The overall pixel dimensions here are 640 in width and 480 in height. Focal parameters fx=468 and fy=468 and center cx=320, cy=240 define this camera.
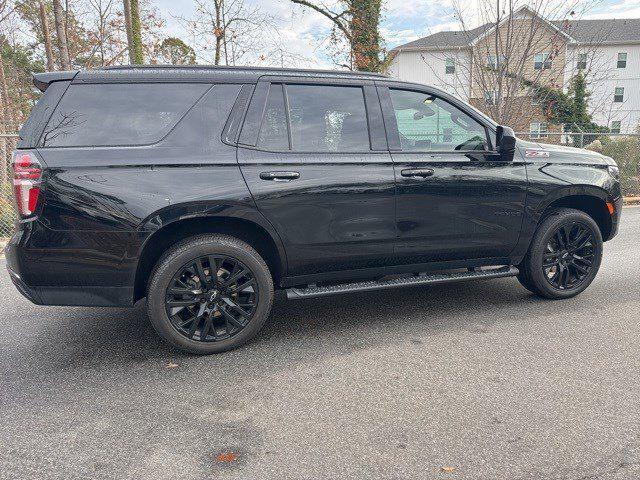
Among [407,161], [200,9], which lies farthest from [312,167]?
[200,9]

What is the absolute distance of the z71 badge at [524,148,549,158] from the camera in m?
4.05

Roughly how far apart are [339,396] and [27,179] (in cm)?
234

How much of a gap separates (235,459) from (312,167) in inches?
79.0

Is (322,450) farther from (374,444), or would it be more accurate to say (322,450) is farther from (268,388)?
(268,388)

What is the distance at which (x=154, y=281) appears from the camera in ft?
10.3

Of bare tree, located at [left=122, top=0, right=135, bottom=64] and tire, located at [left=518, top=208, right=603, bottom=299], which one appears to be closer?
tire, located at [left=518, top=208, right=603, bottom=299]

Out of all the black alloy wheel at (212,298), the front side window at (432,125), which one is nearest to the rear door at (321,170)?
the front side window at (432,125)

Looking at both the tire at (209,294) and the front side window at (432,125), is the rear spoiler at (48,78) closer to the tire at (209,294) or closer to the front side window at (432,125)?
the tire at (209,294)

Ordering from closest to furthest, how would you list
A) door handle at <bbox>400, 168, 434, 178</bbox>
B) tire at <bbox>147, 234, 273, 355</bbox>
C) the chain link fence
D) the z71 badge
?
tire at <bbox>147, 234, 273, 355</bbox>, door handle at <bbox>400, 168, 434, 178</bbox>, the z71 badge, the chain link fence

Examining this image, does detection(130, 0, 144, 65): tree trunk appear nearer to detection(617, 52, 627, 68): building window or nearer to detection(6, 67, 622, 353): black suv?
detection(6, 67, 622, 353): black suv

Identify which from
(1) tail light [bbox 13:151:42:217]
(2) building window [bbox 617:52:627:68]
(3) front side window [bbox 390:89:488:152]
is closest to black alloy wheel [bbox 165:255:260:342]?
(1) tail light [bbox 13:151:42:217]

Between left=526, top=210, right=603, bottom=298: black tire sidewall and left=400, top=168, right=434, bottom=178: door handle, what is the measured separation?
4.23ft

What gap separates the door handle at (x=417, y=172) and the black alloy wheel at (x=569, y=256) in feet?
4.71

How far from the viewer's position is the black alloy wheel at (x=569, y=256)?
428 cm
